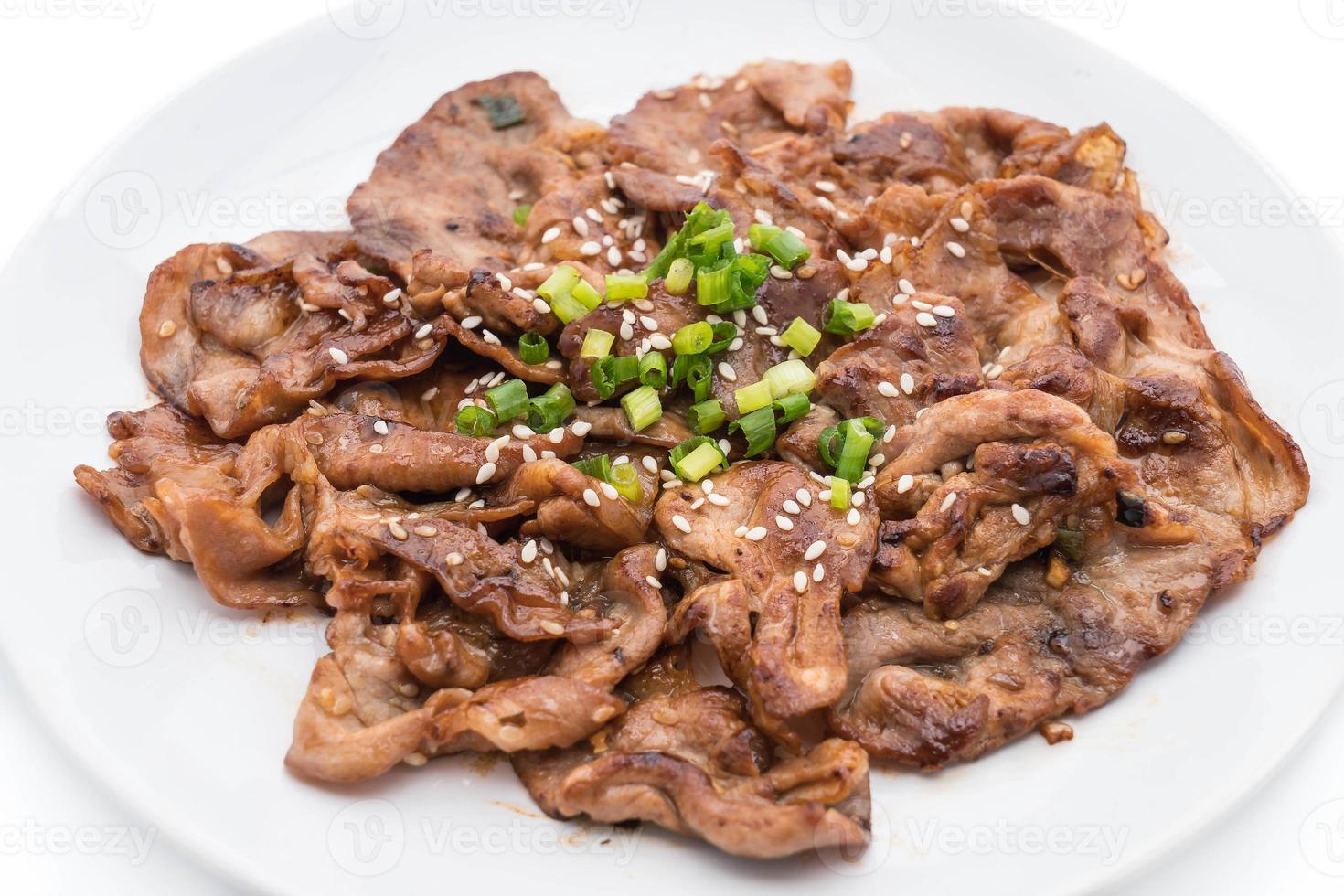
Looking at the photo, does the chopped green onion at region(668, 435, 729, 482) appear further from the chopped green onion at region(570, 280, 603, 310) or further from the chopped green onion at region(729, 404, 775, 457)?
the chopped green onion at region(570, 280, 603, 310)

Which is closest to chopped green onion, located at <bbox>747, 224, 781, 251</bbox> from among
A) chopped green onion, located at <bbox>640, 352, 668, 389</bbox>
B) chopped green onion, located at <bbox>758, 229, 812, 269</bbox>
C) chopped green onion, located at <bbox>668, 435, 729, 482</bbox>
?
chopped green onion, located at <bbox>758, 229, 812, 269</bbox>

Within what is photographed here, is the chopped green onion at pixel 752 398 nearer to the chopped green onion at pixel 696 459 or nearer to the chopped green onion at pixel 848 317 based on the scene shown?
the chopped green onion at pixel 696 459

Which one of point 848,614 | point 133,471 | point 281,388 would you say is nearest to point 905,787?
point 848,614

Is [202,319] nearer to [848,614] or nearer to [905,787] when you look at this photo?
[848,614]
